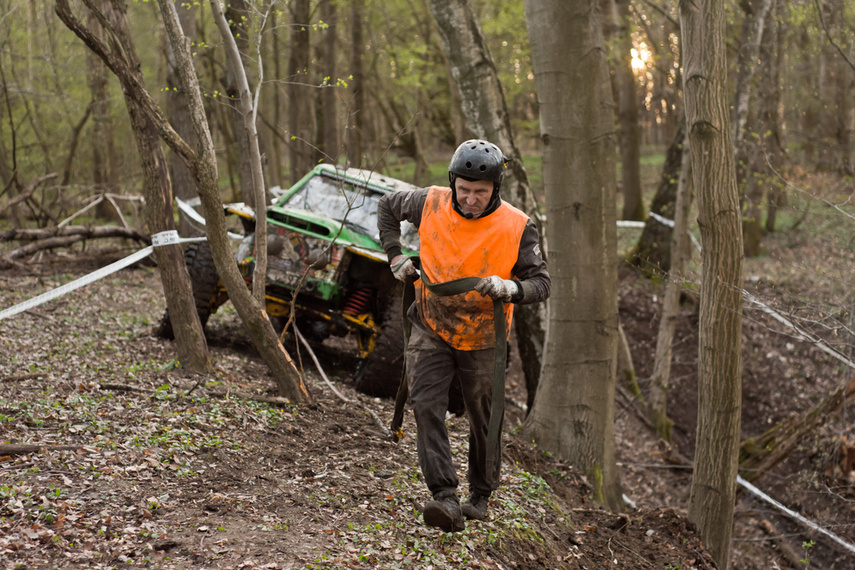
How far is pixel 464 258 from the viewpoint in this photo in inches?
162

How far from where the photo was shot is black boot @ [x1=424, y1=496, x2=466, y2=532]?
410 centimetres

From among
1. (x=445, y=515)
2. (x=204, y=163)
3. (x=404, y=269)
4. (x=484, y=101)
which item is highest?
(x=484, y=101)

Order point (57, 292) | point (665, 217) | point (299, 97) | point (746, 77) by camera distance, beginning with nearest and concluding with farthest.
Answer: point (57, 292), point (746, 77), point (665, 217), point (299, 97)

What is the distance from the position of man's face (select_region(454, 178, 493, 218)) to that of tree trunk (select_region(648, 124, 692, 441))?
645 centimetres

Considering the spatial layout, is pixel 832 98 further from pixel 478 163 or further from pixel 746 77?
pixel 478 163

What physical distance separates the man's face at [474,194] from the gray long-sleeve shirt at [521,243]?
31cm

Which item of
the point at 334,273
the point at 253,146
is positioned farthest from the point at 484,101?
the point at 253,146

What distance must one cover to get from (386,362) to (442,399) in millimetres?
2867

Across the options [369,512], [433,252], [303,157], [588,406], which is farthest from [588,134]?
[303,157]

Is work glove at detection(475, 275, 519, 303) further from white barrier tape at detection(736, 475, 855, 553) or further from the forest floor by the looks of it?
white barrier tape at detection(736, 475, 855, 553)

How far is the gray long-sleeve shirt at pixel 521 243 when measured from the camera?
4066mm

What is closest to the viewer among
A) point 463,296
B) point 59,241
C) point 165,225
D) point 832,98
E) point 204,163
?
point 463,296

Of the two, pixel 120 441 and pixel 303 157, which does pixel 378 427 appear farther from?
pixel 303 157

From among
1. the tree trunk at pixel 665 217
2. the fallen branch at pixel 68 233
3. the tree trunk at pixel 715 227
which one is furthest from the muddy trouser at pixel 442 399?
the tree trunk at pixel 665 217
